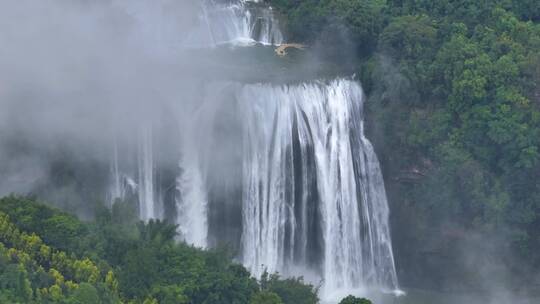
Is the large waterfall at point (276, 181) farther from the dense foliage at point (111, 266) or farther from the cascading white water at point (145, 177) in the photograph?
the dense foliage at point (111, 266)

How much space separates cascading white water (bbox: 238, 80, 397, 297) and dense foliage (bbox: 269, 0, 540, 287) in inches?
28.0

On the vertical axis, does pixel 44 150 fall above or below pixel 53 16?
below

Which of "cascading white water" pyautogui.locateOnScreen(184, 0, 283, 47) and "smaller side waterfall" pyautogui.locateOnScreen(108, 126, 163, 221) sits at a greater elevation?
"cascading white water" pyautogui.locateOnScreen(184, 0, 283, 47)

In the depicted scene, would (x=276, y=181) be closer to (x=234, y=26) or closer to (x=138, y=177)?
(x=138, y=177)

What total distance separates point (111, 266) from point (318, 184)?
30.1ft

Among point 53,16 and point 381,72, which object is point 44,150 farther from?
point 381,72

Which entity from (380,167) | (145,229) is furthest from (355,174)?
(145,229)

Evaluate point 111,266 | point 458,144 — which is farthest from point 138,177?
point 458,144

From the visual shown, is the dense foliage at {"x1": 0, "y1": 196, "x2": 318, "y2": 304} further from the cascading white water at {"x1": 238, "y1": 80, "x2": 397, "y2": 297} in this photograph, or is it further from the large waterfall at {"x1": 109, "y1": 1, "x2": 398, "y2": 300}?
the cascading white water at {"x1": 238, "y1": 80, "x2": 397, "y2": 297}

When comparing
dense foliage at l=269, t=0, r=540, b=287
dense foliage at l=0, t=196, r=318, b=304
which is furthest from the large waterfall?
dense foliage at l=0, t=196, r=318, b=304

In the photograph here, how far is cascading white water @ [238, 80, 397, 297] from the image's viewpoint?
156 feet

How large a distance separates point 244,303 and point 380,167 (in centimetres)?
1012

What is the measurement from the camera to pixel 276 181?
1879 inches

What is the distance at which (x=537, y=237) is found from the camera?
49.4 m
